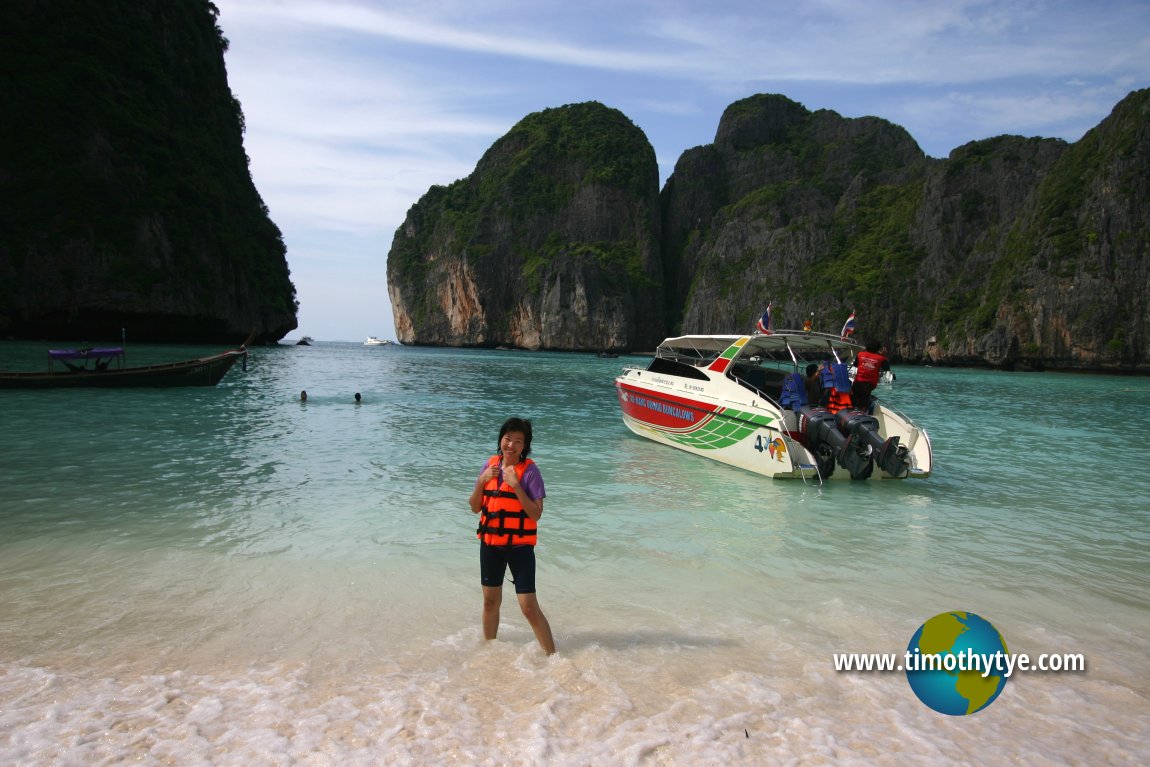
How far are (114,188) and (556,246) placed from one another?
269ft

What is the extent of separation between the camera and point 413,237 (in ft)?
493

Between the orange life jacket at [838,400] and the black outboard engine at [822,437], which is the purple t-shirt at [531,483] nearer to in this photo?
the black outboard engine at [822,437]

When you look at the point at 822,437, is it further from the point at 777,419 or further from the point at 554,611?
the point at 554,611

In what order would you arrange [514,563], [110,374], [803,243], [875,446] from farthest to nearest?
[803,243] < [110,374] < [875,446] < [514,563]

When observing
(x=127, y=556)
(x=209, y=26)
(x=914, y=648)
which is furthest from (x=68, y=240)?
(x=914, y=648)

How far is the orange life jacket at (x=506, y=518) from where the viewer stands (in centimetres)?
388

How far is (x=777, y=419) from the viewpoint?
33.1 feet

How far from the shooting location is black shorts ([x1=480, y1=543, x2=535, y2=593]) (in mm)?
3920

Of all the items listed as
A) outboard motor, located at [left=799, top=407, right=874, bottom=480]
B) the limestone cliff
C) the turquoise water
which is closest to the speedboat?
outboard motor, located at [left=799, top=407, right=874, bottom=480]

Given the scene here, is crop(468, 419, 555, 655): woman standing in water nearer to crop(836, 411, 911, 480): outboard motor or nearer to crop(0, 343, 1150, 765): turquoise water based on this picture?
crop(0, 343, 1150, 765): turquoise water

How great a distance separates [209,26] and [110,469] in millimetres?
84051

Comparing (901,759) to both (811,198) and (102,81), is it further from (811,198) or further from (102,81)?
(811,198)

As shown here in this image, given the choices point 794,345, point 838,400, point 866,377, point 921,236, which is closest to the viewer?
point 838,400

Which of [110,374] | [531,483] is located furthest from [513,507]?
[110,374]
